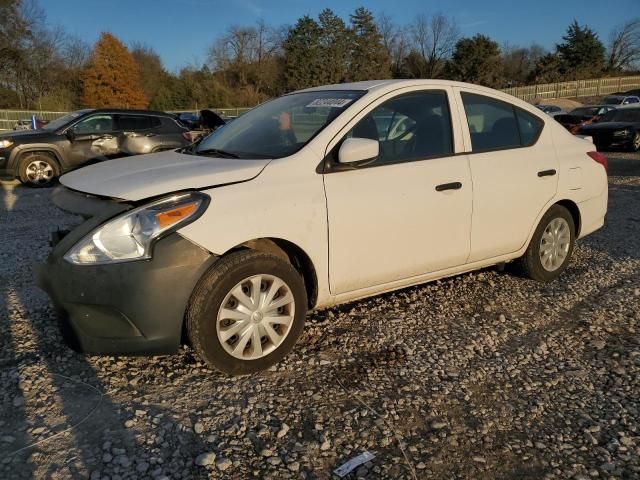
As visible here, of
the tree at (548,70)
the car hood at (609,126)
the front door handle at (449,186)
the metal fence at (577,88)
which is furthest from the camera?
the tree at (548,70)

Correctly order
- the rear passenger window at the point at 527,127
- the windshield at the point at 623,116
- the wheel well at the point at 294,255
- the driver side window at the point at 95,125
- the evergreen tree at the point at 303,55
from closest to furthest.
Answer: the wheel well at the point at 294,255 → the rear passenger window at the point at 527,127 → the driver side window at the point at 95,125 → the windshield at the point at 623,116 → the evergreen tree at the point at 303,55

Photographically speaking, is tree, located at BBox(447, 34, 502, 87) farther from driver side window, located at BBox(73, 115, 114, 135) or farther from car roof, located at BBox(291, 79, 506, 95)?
car roof, located at BBox(291, 79, 506, 95)

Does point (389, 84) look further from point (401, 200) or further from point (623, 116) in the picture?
point (623, 116)

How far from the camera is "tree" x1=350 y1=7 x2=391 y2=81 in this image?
64.5 meters

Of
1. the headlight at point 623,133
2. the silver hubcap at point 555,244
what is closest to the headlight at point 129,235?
the silver hubcap at point 555,244

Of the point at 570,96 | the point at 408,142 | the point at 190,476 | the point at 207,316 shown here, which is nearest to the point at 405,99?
the point at 408,142

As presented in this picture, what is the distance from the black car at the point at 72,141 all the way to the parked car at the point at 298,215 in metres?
7.68

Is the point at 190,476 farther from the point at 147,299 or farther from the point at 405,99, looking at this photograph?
the point at 405,99

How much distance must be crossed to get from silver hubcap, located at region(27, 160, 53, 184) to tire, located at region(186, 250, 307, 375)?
918 cm

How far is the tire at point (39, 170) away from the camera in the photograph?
34.4 feet

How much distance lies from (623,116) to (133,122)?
15571mm

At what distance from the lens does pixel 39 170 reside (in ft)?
34.9

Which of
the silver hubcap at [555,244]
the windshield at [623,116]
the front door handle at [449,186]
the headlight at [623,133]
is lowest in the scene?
the silver hubcap at [555,244]

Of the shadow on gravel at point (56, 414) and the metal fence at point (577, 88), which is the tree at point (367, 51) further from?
the shadow on gravel at point (56, 414)
